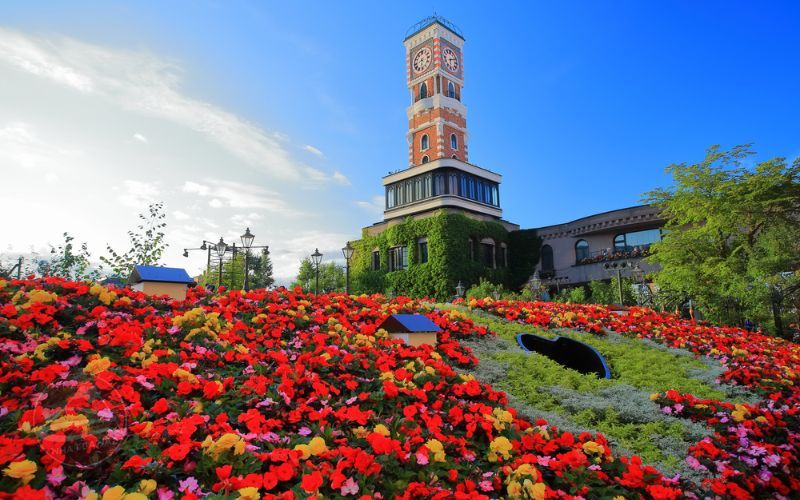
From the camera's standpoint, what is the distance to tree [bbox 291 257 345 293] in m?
48.7

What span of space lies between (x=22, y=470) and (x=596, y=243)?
34.6 m

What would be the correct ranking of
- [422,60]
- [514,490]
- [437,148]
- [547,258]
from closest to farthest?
[514,490] → [547,258] → [437,148] → [422,60]

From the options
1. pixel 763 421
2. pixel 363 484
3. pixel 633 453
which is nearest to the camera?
pixel 363 484

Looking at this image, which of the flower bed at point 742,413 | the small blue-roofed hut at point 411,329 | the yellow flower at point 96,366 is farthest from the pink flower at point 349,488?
the small blue-roofed hut at point 411,329

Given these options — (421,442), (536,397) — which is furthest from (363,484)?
(536,397)

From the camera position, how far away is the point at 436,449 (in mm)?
3852

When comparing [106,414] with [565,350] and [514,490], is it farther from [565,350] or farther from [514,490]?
[565,350]

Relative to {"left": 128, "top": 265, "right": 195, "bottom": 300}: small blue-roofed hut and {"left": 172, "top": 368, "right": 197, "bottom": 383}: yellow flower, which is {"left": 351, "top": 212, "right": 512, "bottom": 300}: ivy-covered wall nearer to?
{"left": 128, "top": 265, "right": 195, "bottom": 300}: small blue-roofed hut

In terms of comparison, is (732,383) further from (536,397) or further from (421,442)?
(421,442)

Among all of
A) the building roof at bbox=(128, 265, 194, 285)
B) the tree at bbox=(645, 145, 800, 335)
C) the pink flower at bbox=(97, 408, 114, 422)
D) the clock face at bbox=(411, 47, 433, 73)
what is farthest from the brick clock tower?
the pink flower at bbox=(97, 408, 114, 422)

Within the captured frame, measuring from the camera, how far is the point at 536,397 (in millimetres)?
6281

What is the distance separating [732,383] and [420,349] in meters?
5.23

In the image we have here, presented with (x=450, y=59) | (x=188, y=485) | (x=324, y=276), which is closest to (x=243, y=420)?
(x=188, y=485)

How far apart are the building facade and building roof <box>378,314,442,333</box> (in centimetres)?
2442
